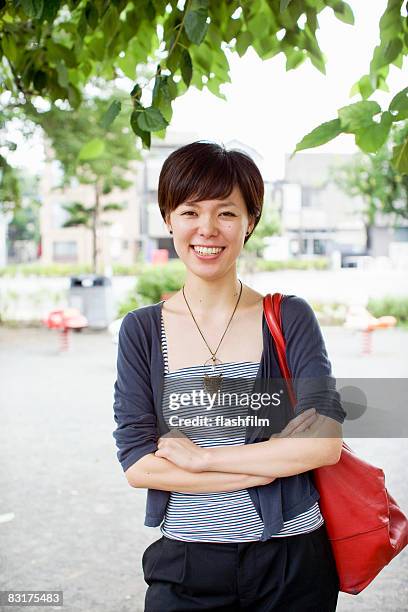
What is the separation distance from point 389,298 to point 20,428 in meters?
6.62

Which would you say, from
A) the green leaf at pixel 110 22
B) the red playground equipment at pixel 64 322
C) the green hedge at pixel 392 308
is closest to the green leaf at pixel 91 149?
the green leaf at pixel 110 22

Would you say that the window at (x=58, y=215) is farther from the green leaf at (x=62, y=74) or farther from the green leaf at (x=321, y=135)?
the green leaf at (x=321, y=135)

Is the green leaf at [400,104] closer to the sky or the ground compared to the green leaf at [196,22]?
closer to the ground

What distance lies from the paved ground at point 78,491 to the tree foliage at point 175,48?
1.86 meters

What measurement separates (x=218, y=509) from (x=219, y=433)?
125 mm

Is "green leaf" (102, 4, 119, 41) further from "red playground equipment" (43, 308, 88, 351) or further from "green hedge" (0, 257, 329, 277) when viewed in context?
"green hedge" (0, 257, 329, 277)

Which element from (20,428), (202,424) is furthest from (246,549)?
(20,428)

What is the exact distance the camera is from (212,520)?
1239 mm

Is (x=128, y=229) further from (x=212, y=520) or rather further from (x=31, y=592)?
(x=212, y=520)

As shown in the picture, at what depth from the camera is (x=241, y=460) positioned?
1229mm

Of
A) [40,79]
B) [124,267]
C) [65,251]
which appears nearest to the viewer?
[40,79]

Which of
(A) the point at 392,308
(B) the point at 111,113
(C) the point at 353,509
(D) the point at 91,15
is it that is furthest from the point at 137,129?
(A) the point at 392,308

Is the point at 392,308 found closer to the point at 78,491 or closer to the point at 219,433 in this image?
the point at 78,491

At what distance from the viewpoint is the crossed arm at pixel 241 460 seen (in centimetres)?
123
